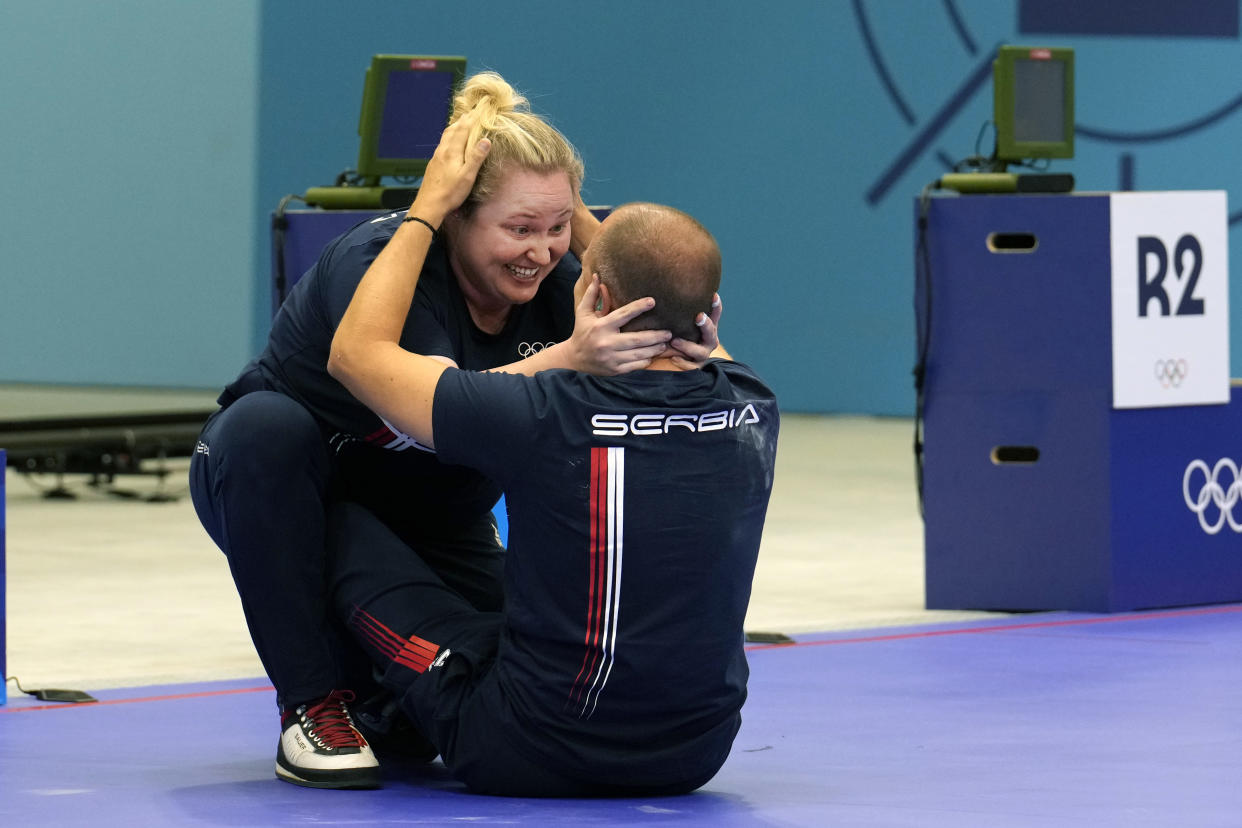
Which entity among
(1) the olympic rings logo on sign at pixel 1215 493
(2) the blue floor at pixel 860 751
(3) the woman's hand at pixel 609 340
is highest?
(3) the woman's hand at pixel 609 340

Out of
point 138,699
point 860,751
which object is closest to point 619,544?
point 860,751

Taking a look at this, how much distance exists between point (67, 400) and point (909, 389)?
3.99 m

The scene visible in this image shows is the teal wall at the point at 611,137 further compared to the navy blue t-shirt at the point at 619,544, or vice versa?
the teal wall at the point at 611,137

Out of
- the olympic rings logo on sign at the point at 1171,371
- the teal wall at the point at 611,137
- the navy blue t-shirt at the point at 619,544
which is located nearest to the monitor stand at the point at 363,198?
the olympic rings logo on sign at the point at 1171,371

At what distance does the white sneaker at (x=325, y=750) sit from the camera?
247 centimetres

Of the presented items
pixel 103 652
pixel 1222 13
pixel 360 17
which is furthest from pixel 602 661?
pixel 360 17

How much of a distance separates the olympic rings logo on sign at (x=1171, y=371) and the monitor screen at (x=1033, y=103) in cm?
70

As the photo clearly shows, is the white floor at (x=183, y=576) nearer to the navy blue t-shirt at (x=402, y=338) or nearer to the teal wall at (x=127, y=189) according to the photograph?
the navy blue t-shirt at (x=402, y=338)

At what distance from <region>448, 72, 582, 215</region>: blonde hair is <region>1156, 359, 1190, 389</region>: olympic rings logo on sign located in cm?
194

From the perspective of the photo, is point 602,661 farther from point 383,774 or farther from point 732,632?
point 383,774

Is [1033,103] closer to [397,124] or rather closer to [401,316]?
[397,124]

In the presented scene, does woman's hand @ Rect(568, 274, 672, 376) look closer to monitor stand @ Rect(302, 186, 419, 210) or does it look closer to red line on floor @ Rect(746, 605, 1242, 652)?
red line on floor @ Rect(746, 605, 1242, 652)

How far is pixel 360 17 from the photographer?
33.0 ft

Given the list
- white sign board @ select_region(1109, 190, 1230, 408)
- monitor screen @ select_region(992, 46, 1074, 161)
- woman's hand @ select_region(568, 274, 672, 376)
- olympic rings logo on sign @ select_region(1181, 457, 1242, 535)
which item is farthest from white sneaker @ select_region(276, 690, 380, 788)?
monitor screen @ select_region(992, 46, 1074, 161)
